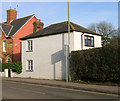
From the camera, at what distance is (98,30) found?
47906mm

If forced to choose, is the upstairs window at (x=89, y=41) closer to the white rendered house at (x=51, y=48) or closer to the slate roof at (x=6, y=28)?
the white rendered house at (x=51, y=48)

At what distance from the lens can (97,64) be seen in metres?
15.4

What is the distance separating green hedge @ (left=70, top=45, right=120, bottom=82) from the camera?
1422 centimetres

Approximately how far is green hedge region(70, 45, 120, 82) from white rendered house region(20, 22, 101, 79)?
2180 millimetres

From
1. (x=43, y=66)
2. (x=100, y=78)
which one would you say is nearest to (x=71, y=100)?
(x=100, y=78)

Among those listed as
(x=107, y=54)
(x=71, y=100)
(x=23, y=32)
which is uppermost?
(x=23, y=32)

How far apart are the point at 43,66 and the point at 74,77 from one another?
18.1ft

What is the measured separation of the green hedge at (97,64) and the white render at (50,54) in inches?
81.9

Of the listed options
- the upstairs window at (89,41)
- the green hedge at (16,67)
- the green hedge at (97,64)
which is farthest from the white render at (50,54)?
the green hedge at (97,64)

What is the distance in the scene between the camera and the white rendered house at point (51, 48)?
19750 mm

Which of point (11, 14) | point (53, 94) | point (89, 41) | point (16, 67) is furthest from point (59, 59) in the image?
point (11, 14)

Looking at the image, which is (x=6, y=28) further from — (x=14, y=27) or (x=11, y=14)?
(x=11, y=14)

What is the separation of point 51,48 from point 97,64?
7332 mm

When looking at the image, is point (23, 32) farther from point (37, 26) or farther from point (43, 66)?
point (43, 66)
